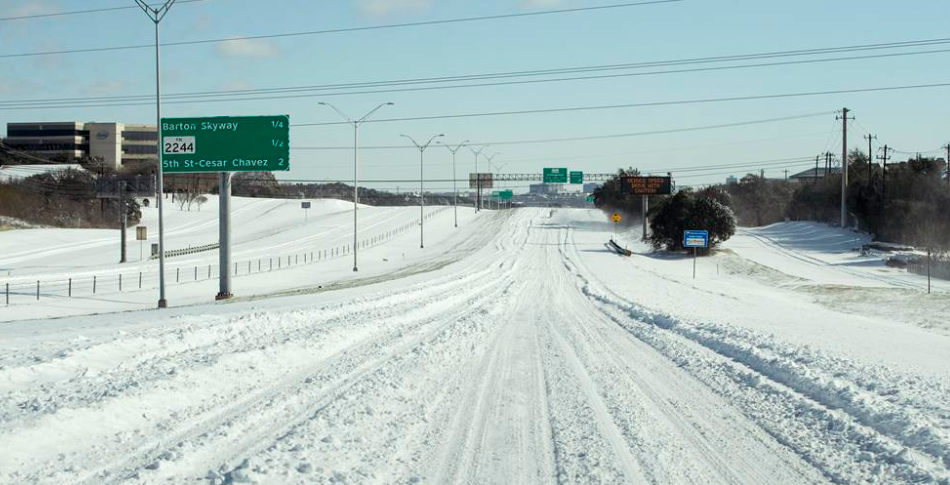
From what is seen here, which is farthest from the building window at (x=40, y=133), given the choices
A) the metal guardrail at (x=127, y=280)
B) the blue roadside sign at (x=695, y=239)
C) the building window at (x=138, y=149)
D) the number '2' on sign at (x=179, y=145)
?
the blue roadside sign at (x=695, y=239)

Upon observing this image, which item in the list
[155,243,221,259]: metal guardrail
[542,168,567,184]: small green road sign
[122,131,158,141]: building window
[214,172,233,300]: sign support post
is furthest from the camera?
[122,131,158,141]: building window

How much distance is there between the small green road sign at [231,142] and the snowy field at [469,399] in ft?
47.0

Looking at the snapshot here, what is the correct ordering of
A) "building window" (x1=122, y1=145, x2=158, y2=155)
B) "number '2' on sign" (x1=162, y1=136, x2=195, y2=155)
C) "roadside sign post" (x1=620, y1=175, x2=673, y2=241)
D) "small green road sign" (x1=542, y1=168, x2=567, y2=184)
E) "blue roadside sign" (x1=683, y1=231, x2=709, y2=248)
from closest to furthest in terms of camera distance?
"number '2' on sign" (x1=162, y1=136, x2=195, y2=155)
"blue roadside sign" (x1=683, y1=231, x2=709, y2=248)
"roadside sign post" (x1=620, y1=175, x2=673, y2=241)
"small green road sign" (x1=542, y1=168, x2=567, y2=184)
"building window" (x1=122, y1=145, x2=158, y2=155)

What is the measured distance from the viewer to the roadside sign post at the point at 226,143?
38.6m

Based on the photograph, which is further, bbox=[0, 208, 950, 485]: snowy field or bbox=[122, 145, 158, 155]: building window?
bbox=[122, 145, 158, 155]: building window

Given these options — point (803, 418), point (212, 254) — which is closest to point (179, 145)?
point (803, 418)

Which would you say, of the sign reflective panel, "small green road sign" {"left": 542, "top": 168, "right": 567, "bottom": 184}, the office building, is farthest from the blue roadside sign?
the office building

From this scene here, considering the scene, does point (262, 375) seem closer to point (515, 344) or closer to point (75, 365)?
point (75, 365)

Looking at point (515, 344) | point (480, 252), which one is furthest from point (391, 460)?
point (480, 252)

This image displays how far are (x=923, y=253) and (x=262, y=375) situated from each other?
71691 millimetres

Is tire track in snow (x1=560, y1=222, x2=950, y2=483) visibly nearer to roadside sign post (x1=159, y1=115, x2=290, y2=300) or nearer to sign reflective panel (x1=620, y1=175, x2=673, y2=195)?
roadside sign post (x1=159, y1=115, x2=290, y2=300)

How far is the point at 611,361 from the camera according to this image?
16.1 meters

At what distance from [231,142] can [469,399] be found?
29.9 m

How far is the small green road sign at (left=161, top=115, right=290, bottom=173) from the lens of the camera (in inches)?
1518
